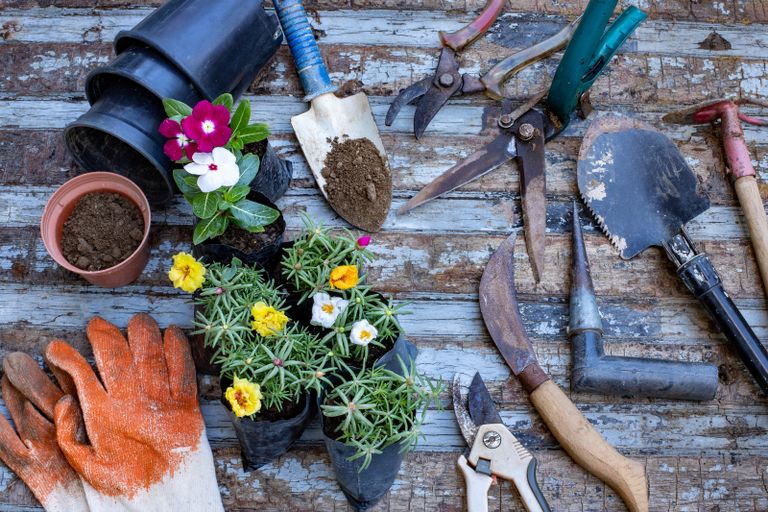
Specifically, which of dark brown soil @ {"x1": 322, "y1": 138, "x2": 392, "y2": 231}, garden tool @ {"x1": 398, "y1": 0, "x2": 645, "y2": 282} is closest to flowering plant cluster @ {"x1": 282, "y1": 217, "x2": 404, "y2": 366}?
dark brown soil @ {"x1": 322, "y1": 138, "x2": 392, "y2": 231}

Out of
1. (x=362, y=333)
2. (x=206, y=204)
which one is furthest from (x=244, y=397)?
(x=206, y=204)

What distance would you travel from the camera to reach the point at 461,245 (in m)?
2.03

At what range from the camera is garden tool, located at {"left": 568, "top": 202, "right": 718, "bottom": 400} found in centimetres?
183

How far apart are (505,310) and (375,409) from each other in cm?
58

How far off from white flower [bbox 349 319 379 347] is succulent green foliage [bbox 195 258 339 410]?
0.35 ft

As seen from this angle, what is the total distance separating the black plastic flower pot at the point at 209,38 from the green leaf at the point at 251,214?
0.43 meters

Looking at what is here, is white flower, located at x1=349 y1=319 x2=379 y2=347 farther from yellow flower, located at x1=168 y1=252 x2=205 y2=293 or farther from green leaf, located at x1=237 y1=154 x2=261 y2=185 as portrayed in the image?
green leaf, located at x1=237 y1=154 x2=261 y2=185

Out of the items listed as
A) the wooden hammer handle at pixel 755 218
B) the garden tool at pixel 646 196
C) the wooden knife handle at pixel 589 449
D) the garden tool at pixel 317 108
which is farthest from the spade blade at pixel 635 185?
the garden tool at pixel 317 108

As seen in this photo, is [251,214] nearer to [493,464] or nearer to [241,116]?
[241,116]

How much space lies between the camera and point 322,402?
1.67 m

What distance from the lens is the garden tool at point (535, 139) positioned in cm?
191

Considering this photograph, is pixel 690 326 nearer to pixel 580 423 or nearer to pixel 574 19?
pixel 580 423

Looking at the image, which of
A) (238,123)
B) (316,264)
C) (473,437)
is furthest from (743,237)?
(238,123)

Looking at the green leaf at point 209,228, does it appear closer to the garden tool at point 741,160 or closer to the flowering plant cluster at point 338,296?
the flowering plant cluster at point 338,296
